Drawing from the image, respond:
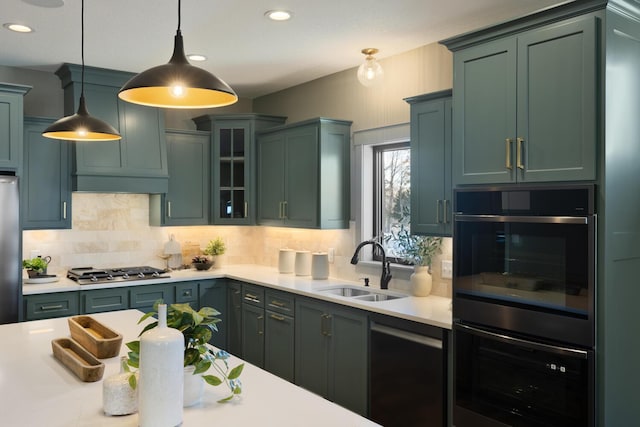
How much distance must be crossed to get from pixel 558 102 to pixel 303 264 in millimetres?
2722

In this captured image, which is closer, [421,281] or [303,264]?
[421,281]

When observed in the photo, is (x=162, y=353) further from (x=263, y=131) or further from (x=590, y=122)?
(x=263, y=131)

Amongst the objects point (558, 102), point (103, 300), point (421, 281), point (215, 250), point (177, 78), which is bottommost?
point (103, 300)

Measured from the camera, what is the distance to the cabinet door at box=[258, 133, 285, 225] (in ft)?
15.6

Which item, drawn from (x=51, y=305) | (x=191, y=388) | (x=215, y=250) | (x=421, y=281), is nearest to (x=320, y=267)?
(x=421, y=281)

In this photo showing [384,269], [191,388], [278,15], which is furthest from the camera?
[384,269]

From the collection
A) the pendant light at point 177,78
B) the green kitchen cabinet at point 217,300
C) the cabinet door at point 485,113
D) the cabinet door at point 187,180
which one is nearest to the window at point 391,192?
the cabinet door at point 485,113

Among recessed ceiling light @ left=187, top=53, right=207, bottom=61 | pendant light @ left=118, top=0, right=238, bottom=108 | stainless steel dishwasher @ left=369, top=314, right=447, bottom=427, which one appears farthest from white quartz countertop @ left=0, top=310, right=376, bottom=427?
recessed ceiling light @ left=187, top=53, right=207, bottom=61

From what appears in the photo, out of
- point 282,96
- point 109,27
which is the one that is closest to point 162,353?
point 109,27

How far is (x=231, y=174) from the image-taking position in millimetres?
5137

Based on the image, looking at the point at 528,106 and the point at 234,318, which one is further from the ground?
the point at 528,106

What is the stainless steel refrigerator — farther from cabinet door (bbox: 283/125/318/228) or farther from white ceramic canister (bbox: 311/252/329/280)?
white ceramic canister (bbox: 311/252/329/280)

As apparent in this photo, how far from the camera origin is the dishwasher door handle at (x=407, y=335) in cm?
295

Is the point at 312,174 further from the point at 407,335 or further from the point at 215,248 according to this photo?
the point at 407,335
